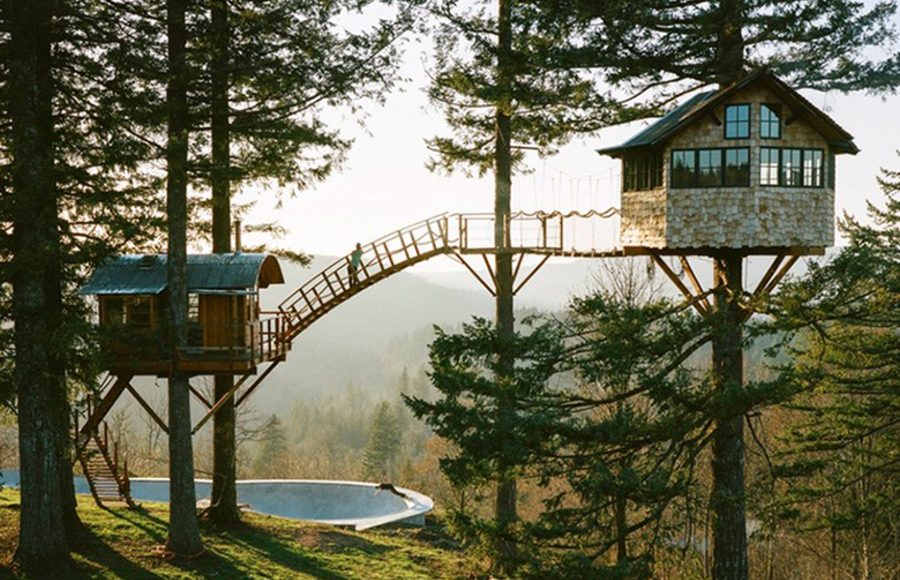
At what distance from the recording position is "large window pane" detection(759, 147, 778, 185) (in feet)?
40.4

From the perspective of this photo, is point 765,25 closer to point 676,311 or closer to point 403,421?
point 676,311

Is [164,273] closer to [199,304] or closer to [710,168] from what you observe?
[199,304]

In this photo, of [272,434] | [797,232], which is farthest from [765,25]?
[272,434]

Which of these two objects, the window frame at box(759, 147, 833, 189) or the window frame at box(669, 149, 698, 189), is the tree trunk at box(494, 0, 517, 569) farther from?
the window frame at box(759, 147, 833, 189)

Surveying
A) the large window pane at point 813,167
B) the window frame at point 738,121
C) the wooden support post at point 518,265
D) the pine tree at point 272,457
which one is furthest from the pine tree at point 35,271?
the pine tree at point 272,457

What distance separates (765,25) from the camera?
11.6 meters

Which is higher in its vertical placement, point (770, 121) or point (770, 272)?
point (770, 121)

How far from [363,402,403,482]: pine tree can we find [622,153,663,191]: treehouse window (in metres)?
Answer: 45.5

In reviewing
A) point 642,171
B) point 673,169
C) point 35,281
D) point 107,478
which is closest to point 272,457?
point 107,478

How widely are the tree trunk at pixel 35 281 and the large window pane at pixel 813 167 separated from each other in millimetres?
12548

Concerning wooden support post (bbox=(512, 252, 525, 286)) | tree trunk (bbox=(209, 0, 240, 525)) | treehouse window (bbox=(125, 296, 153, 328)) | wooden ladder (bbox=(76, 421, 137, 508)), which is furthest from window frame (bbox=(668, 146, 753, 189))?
wooden ladder (bbox=(76, 421, 137, 508))

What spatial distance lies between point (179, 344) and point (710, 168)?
10209 mm

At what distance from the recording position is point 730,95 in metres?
12.1

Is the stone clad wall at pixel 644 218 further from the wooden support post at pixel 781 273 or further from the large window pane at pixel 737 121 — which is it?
the wooden support post at pixel 781 273
